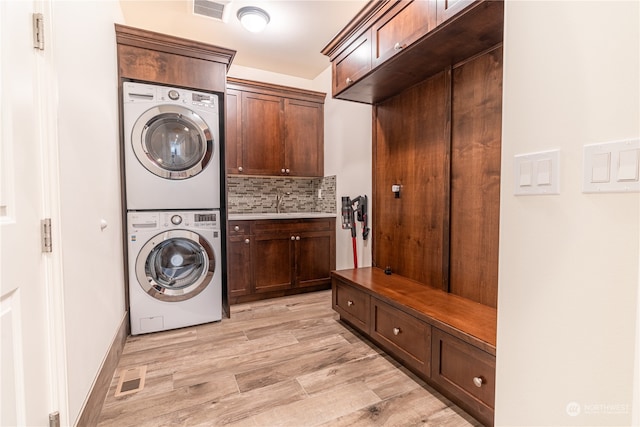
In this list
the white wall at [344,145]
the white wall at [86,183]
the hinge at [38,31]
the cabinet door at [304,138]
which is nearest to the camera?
the hinge at [38,31]

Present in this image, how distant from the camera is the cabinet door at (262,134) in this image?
3303 millimetres

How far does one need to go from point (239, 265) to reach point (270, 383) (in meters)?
1.47

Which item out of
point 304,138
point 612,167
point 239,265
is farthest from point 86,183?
point 304,138

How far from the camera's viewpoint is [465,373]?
142cm

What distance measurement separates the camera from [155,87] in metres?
2.30

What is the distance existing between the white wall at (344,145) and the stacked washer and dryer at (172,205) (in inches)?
57.2

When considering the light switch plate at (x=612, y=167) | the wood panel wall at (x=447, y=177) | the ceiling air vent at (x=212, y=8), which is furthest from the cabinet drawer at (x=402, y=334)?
the ceiling air vent at (x=212, y=8)

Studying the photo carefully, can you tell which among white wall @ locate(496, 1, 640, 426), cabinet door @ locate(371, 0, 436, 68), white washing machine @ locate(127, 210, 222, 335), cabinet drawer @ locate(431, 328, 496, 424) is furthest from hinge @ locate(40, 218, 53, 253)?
cabinet door @ locate(371, 0, 436, 68)

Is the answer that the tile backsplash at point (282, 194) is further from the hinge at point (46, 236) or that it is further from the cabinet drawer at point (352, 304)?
the hinge at point (46, 236)

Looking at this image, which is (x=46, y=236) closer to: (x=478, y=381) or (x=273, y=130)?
(x=478, y=381)

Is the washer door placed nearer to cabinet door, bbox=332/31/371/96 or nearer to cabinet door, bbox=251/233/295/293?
cabinet door, bbox=251/233/295/293

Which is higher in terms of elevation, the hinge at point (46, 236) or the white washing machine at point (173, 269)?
the hinge at point (46, 236)

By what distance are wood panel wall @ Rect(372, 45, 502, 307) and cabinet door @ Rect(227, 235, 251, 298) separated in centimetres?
143

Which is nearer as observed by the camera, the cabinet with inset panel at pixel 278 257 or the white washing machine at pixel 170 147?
the white washing machine at pixel 170 147
